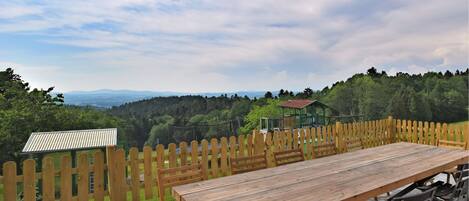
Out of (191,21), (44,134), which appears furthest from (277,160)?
(191,21)

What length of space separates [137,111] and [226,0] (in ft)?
46.7

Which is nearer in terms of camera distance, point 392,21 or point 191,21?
point 392,21

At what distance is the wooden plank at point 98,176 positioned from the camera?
3.76 metres

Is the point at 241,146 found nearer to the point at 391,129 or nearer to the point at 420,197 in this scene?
the point at 420,197

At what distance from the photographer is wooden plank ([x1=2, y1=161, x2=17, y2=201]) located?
3.14 meters

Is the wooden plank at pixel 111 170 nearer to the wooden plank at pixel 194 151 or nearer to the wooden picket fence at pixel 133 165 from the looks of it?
the wooden picket fence at pixel 133 165

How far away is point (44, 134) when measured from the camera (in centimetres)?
637

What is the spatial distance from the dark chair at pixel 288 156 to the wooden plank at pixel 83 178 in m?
2.49

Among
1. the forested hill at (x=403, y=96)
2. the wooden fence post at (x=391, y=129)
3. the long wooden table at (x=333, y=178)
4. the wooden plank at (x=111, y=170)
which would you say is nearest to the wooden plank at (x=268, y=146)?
the long wooden table at (x=333, y=178)

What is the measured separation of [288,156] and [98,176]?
2.59 m

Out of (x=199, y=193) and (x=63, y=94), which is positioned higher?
(x=63, y=94)

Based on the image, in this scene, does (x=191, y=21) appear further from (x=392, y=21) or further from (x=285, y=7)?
(x=392, y=21)

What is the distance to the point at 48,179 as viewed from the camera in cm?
342

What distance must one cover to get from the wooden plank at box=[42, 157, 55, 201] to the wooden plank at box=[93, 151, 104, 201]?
1.58 feet
